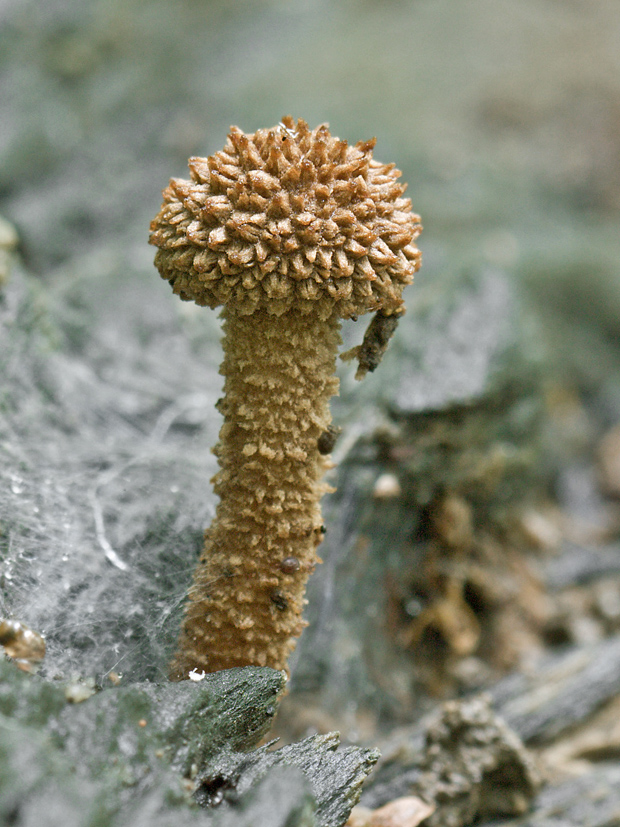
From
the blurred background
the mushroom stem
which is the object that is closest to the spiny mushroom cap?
the mushroom stem

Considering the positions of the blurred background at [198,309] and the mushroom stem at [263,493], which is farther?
the blurred background at [198,309]

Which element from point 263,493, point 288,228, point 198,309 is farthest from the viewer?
point 198,309

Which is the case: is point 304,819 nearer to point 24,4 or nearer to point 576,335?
point 576,335

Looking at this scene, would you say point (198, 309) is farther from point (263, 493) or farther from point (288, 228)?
point (288, 228)

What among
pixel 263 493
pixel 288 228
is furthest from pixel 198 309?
pixel 288 228

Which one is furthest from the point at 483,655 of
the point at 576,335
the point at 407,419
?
the point at 576,335

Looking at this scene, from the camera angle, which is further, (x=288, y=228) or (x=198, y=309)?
(x=198, y=309)

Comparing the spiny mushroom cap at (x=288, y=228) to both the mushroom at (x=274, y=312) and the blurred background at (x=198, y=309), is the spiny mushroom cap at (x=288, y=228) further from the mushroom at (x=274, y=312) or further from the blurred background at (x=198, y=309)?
the blurred background at (x=198, y=309)

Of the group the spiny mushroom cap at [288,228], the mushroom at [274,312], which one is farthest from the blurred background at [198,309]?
the spiny mushroom cap at [288,228]
